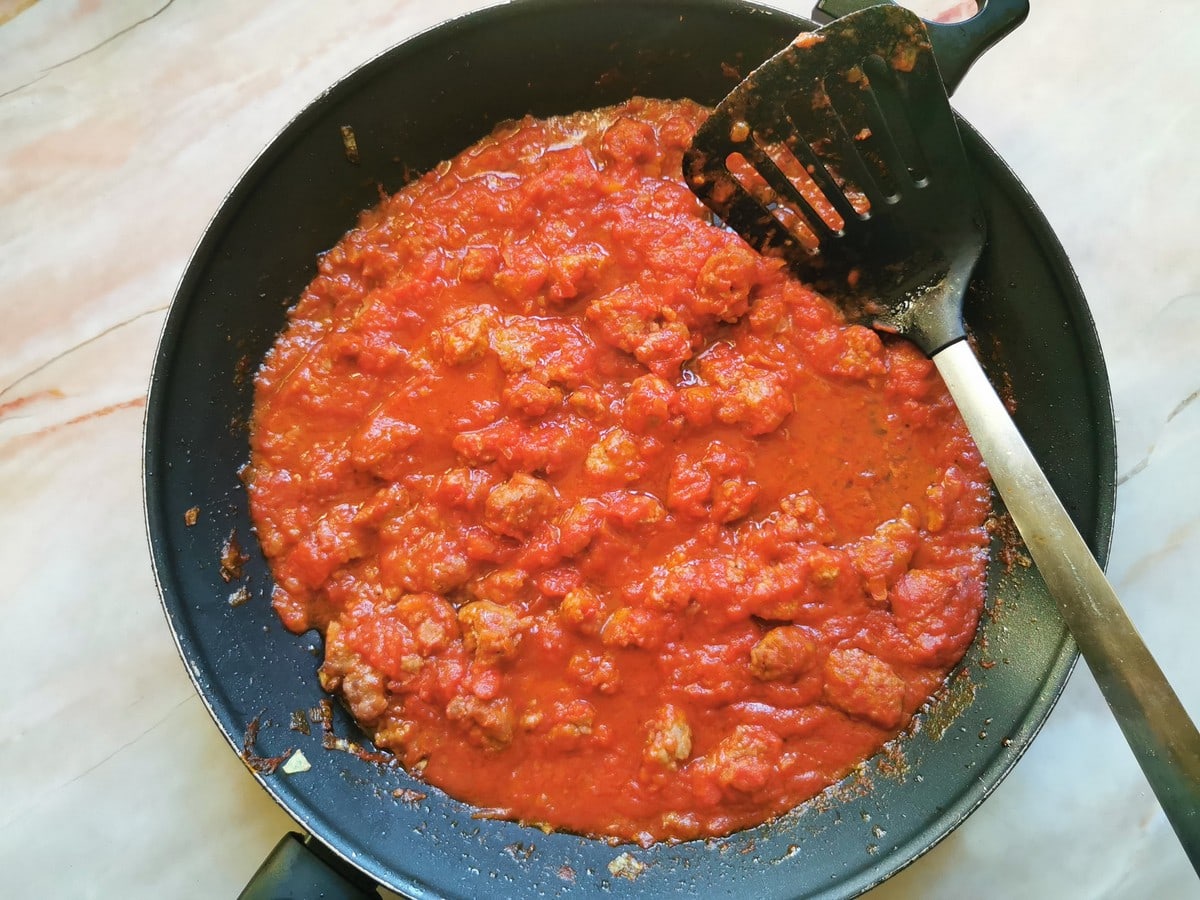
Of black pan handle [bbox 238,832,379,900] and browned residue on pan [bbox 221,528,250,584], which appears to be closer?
black pan handle [bbox 238,832,379,900]

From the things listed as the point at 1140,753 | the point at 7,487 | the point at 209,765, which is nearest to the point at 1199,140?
the point at 1140,753

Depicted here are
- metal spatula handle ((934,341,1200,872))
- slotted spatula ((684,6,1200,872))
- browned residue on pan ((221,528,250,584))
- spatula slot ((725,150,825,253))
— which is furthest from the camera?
browned residue on pan ((221,528,250,584))

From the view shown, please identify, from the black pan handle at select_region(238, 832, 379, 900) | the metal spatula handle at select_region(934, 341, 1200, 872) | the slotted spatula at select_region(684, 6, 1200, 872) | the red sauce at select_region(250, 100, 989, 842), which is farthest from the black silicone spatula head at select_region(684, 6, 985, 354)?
the black pan handle at select_region(238, 832, 379, 900)

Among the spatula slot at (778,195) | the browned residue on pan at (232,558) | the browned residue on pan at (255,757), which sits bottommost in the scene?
the browned residue on pan at (255,757)

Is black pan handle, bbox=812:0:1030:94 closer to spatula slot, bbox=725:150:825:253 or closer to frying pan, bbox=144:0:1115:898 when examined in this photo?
frying pan, bbox=144:0:1115:898

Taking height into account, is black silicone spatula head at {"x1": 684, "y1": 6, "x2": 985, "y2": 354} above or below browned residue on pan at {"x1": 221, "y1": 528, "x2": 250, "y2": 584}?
above

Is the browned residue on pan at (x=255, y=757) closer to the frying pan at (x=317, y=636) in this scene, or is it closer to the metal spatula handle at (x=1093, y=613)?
the frying pan at (x=317, y=636)

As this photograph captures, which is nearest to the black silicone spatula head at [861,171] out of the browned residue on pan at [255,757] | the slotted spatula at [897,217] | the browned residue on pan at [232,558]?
the slotted spatula at [897,217]

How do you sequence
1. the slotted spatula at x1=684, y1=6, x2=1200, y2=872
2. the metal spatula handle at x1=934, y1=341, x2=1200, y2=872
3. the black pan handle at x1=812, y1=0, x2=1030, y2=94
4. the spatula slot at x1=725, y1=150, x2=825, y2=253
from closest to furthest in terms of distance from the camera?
the metal spatula handle at x1=934, y1=341, x2=1200, y2=872 < the slotted spatula at x1=684, y1=6, x2=1200, y2=872 < the black pan handle at x1=812, y1=0, x2=1030, y2=94 < the spatula slot at x1=725, y1=150, x2=825, y2=253
